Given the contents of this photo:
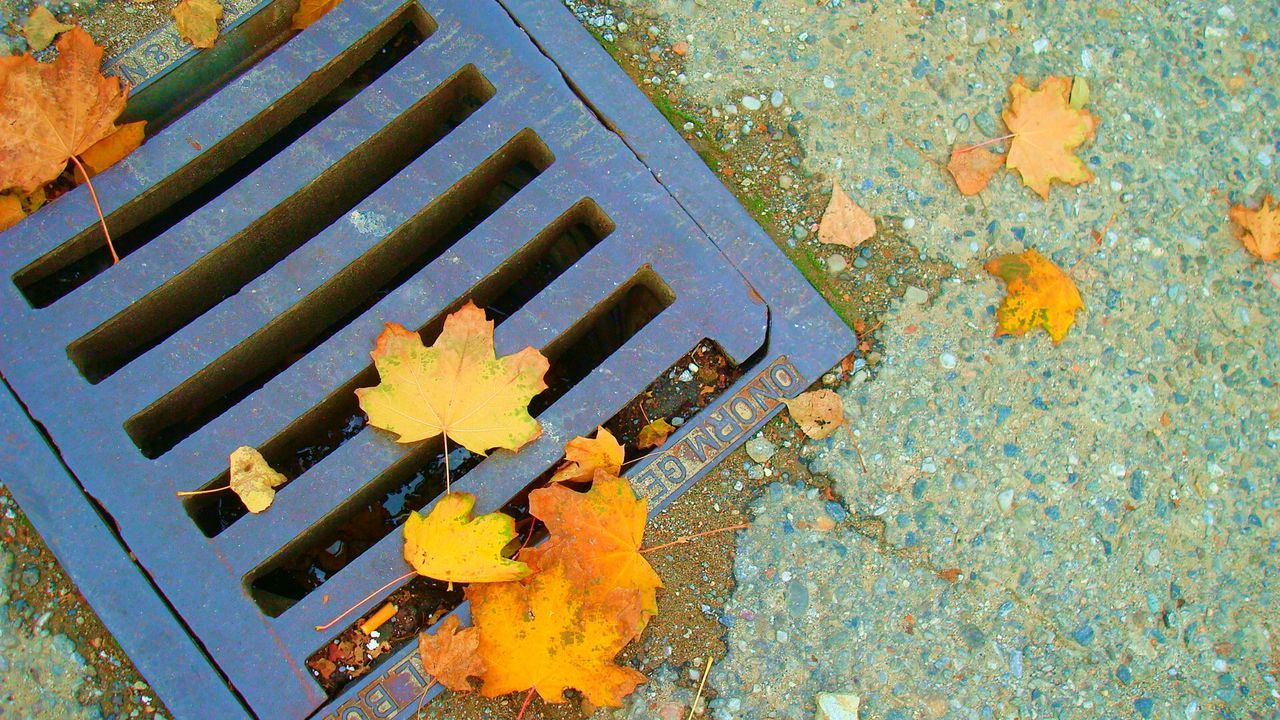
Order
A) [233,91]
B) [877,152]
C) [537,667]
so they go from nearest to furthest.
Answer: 1. [537,667]
2. [233,91]
3. [877,152]

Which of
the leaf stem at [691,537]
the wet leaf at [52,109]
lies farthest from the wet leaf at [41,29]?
the leaf stem at [691,537]

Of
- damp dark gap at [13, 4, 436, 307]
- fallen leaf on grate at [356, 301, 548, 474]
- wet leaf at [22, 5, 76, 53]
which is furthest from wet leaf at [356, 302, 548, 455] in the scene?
wet leaf at [22, 5, 76, 53]

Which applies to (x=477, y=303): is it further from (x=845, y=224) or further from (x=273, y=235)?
(x=845, y=224)

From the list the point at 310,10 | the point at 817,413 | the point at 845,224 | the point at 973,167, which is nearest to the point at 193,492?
the point at 310,10

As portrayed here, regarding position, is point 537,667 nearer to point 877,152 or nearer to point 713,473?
point 713,473

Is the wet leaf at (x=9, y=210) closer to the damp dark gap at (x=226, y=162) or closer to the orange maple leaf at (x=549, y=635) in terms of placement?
the damp dark gap at (x=226, y=162)

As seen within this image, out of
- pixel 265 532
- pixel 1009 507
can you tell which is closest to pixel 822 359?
pixel 1009 507
